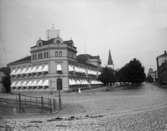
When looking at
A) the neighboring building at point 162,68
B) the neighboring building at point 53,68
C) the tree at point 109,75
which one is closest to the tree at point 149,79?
the neighboring building at point 162,68

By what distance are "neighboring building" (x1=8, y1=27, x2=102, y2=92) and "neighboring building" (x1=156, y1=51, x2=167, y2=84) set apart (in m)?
2.56

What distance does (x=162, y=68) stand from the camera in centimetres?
560

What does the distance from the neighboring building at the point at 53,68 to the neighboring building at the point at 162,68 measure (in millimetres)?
2564

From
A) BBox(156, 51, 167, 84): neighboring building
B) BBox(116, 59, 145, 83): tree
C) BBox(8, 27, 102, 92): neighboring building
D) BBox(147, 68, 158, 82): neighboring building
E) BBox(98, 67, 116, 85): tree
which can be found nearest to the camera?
BBox(156, 51, 167, 84): neighboring building

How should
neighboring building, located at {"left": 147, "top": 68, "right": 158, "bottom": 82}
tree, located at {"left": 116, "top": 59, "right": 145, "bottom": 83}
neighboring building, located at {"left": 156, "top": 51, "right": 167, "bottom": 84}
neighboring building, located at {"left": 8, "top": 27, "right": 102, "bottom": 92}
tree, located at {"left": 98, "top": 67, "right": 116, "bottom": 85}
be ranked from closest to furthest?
neighboring building, located at {"left": 156, "top": 51, "right": 167, "bottom": 84}, neighboring building, located at {"left": 147, "top": 68, "right": 158, "bottom": 82}, tree, located at {"left": 116, "top": 59, "right": 145, "bottom": 83}, tree, located at {"left": 98, "top": 67, "right": 116, "bottom": 85}, neighboring building, located at {"left": 8, "top": 27, "right": 102, "bottom": 92}

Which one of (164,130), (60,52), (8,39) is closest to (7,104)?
(8,39)

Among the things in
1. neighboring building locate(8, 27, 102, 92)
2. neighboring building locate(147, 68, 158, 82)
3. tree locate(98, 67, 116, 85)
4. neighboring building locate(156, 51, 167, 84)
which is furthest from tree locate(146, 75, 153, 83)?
neighboring building locate(8, 27, 102, 92)

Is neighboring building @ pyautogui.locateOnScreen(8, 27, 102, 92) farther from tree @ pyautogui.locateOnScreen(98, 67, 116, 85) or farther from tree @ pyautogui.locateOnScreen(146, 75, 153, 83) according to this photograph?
tree @ pyautogui.locateOnScreen(146, 75, 153, 83)

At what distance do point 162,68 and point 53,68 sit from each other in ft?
47.5

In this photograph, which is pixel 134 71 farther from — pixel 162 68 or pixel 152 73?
pixel 162 68

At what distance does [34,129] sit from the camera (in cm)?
425

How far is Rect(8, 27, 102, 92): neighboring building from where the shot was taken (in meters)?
9.44

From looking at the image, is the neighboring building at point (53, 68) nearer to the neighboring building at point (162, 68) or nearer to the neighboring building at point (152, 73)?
the neighboring building at point (152, 73)

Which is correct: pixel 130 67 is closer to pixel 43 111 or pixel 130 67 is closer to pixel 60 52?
pixel 43 111
